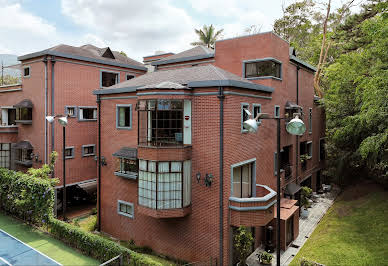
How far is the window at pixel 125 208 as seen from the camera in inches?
636

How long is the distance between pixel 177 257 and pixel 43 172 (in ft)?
33.1

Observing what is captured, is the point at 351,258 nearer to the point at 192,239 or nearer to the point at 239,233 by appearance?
the point at 239,233

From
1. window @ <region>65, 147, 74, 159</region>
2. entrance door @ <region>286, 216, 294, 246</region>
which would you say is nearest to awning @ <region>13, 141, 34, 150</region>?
window @ <region>65, 147, 74, 159</region>

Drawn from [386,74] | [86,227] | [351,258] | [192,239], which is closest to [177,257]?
[192,239]

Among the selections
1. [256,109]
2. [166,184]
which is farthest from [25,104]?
[256,109]

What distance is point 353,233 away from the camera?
56.2 feet

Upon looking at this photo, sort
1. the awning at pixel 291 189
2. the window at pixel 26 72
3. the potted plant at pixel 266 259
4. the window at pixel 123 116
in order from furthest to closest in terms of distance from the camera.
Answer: the window at pixel 26 72
the awning at pixel 291 189
the window at pixel 123 116
the potted plant at pixel 266 259

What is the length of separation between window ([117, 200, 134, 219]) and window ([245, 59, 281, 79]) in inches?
443

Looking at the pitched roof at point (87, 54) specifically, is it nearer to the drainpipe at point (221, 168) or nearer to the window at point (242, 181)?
the drainpipe at point (221, 168)

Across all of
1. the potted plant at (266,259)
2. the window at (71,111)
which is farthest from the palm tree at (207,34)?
the potted plant at (266,259)

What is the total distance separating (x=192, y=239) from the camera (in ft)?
44.8

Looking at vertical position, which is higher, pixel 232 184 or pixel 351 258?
pixel 232 184

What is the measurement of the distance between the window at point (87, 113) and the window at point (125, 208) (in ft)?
29.9

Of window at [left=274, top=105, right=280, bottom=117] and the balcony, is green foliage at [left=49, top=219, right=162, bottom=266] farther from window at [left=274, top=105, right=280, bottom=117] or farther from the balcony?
window at [left=274, top=105, right=280, bottom=117]
